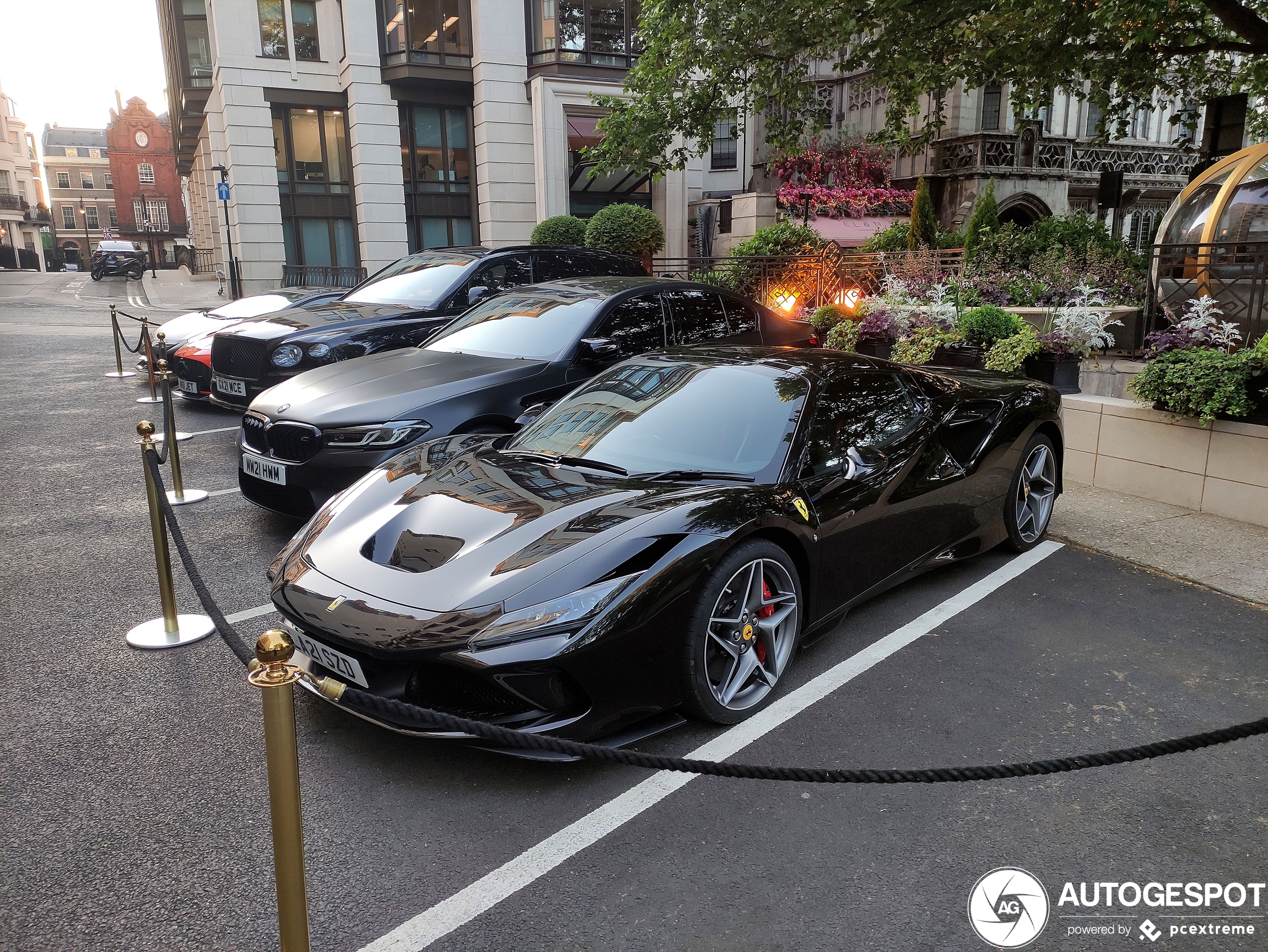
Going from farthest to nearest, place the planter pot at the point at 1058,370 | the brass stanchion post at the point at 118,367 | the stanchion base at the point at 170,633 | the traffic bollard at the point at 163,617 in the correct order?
the brass stanchion post at the point at 118,367 < the planter pot at the point at 1058,370 < the stanchion base at the point at 170,633 < the traffic bollard at the point at 163,617

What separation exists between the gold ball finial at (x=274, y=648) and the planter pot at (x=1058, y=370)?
7.06 m

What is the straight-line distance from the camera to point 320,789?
10.1 ft

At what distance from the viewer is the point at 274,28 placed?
26156mm

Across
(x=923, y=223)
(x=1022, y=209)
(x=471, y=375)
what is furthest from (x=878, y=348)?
(x=1022, y=209)

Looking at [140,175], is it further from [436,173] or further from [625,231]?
[625,231]

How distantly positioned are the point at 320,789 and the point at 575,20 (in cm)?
2600

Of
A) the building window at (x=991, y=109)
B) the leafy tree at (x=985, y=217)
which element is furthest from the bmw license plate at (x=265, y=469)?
the building window at (x=991, y=109)

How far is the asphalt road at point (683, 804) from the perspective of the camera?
8.17 ft

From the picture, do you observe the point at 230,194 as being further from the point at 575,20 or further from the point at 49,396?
the point at 49,396

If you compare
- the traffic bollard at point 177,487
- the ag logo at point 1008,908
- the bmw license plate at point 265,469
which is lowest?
the ag logo at point 1008,908

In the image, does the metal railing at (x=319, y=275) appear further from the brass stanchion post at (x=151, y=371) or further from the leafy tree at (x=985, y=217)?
the leafy tree at (x=985, y=217)

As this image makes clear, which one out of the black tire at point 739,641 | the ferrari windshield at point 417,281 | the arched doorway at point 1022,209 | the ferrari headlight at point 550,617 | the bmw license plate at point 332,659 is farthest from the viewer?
the arched doorway at point 1022,209

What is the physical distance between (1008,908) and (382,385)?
4.63 meters

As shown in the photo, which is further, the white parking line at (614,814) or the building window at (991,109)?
the building window at (991,109)
